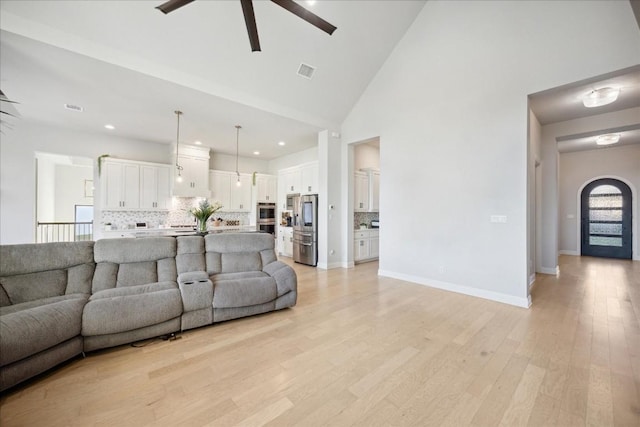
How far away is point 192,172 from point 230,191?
49.4 inches

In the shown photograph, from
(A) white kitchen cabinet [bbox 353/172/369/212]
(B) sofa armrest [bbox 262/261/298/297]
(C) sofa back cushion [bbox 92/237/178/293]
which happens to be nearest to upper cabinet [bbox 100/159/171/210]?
(C) sofa back cushion [bbox 92/237/178/293]

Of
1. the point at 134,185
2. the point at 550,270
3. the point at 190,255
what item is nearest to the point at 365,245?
the point at 550,270

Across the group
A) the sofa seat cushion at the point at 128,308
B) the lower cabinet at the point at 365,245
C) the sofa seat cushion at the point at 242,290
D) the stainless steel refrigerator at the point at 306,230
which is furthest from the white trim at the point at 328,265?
the sofa seat cushion at the point at 128,308

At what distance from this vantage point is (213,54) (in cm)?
363

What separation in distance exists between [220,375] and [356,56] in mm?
5120

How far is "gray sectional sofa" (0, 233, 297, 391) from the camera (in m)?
1.87

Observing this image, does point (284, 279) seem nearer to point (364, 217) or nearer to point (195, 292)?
point (195, 292)

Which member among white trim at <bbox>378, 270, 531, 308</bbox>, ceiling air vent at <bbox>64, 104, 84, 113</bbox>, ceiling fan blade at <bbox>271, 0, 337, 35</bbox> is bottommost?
white trim at <bbox>378, 270, 531, 308</bbox>

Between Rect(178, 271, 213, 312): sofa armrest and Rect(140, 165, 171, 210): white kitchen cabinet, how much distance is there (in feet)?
15.1

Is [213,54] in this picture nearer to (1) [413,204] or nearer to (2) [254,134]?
(2) [254,134]

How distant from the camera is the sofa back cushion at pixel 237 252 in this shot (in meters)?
3.42

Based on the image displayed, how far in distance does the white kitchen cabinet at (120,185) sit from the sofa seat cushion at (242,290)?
446 centimetres

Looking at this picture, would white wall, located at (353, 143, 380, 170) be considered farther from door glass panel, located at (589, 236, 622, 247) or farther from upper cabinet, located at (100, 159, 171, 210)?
door glass panel, located at (589, 236, 622, 247)

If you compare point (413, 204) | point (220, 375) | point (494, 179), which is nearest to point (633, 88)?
point (494, 179)
